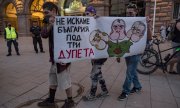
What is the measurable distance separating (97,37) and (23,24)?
2340 cm

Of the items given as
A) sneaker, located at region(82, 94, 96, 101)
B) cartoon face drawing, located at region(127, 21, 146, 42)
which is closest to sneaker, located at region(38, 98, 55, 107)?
sneaker, located at region(82, 94, 96, 101)

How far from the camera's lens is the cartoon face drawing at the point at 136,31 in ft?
14.3

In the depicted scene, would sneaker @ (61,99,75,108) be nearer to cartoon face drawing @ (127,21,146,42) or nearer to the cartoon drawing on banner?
the cartoon drawing on banner

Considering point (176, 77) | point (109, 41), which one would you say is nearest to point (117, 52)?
point (109, 41)

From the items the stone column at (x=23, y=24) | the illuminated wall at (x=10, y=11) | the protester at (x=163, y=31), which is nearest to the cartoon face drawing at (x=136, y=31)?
the protester at (x=163, y=31)

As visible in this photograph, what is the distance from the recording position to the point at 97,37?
13.1 ft

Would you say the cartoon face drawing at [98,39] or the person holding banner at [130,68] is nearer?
the cartoon face drawing at [98,39]

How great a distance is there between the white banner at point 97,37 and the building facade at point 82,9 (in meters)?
13.9

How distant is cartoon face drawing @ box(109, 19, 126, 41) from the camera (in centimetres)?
415

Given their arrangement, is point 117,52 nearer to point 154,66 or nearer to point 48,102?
point 48,102

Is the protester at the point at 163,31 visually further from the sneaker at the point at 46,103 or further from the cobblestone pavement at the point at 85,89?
the sneaker at the point at 46,103

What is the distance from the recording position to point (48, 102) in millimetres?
4055

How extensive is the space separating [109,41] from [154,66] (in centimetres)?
270

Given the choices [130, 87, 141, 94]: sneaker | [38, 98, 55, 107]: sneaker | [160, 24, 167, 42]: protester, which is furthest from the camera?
[160, 24, 167, 42]: protester
